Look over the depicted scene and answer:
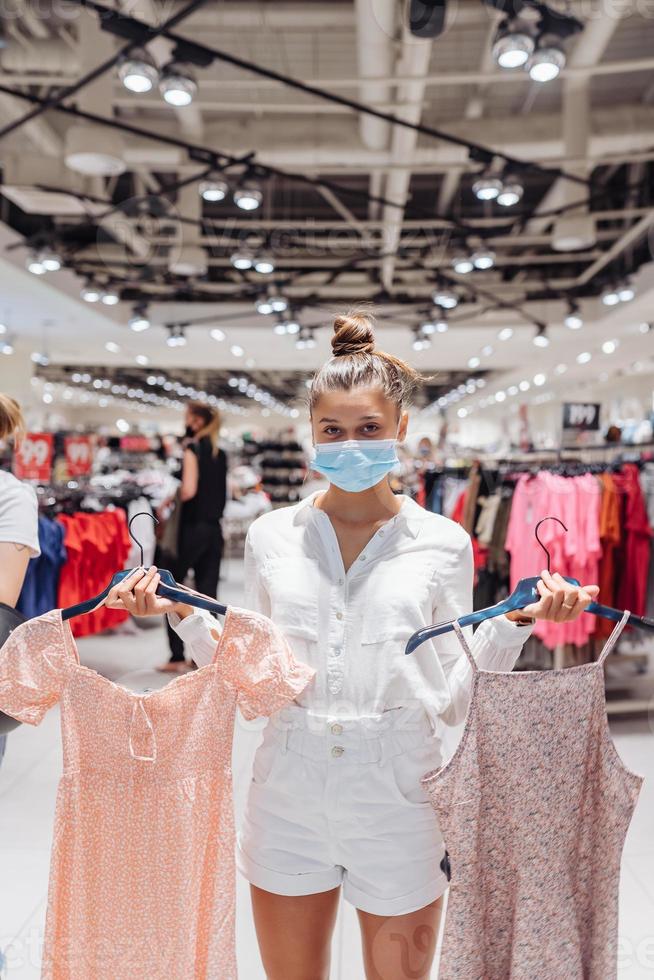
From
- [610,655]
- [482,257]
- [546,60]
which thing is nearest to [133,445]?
[482,257]

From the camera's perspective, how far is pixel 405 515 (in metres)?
1.46

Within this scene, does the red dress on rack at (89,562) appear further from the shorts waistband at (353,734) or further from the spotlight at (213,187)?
the spotlight at (213,187)

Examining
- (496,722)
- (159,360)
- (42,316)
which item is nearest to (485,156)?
(496,722)

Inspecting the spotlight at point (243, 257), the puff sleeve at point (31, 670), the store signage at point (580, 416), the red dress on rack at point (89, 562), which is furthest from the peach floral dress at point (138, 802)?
the spotlight at point (243, 257)

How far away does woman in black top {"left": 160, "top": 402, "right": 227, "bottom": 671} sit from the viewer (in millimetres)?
5098

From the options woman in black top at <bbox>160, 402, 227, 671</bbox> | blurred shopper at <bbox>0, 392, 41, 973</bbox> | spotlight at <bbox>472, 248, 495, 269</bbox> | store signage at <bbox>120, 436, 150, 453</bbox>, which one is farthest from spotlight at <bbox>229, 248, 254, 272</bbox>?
store signage at <bbox>120, 436, 150, 453</bbox>

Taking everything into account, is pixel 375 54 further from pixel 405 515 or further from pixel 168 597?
pixel 168 597

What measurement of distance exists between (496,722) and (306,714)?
13.4 inches

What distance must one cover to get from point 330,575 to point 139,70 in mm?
3907

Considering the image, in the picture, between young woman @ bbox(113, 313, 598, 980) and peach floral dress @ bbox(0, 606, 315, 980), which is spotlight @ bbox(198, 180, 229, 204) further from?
peach floral dress @ bbox(0, 606, 315, 980)

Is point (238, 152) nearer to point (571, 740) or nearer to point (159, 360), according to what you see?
point (571, 740)

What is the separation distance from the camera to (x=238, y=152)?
7.06 meters

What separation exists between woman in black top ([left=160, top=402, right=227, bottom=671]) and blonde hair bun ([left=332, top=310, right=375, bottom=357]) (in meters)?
3.72

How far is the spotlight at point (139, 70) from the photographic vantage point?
4.18 metres
